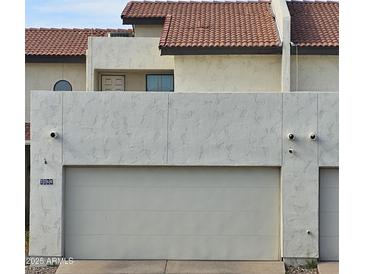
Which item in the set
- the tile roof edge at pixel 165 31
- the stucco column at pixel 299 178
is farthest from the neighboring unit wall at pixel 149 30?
the stucco column at pixel 299 178

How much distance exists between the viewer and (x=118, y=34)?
78.9 ft

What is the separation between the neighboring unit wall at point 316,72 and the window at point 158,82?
4.62 meters

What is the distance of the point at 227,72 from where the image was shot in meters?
20.4

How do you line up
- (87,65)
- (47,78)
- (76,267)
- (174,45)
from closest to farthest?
1. (76,267)
2. (174,45)
3. (87,65)
4. (47,78)

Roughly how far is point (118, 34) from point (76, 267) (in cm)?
1128

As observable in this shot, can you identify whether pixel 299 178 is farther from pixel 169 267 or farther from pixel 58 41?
pixel 58 41

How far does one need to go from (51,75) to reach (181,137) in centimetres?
947

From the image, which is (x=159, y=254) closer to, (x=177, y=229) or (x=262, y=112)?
(x=177, y=229)

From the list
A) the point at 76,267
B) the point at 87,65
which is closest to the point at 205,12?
the point at 87,65

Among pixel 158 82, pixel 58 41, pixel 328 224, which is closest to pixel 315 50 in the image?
pixel 158 82

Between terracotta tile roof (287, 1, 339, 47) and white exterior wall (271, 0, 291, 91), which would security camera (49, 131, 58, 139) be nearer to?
white exterior wall (271, 0, 291, 91)

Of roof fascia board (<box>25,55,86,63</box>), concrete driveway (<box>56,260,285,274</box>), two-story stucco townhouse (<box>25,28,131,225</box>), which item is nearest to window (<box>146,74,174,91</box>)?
two-story stucco townhouse (<box>25,28,131,225</box>)

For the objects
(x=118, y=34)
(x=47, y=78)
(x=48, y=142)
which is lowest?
(x=48, y=142)

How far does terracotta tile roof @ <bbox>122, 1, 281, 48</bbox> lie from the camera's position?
67.1 ft
